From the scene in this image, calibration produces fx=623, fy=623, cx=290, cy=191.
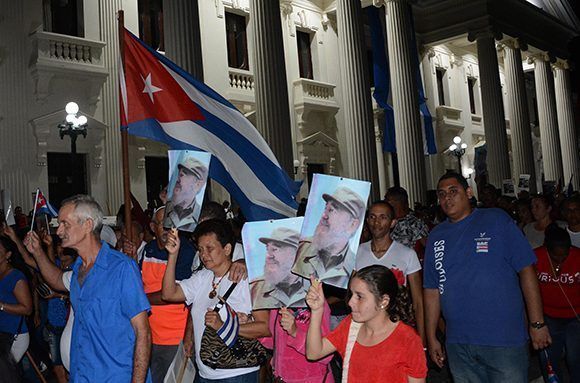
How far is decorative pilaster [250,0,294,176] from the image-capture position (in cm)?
1436

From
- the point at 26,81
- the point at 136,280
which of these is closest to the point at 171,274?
the point at 136,280

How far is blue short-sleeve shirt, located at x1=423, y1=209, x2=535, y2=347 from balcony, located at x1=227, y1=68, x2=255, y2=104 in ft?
53.5

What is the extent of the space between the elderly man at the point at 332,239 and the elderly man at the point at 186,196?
140 centimetres

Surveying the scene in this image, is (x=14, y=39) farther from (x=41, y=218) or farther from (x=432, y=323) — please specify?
(x=432, y=323)

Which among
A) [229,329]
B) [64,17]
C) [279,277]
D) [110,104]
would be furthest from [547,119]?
[229,329]

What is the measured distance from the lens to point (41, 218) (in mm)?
6047

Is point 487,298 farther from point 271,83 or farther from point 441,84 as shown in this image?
point 441,84

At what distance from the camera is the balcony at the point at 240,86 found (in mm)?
20166

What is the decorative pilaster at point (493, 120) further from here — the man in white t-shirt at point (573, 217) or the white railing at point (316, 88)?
the man in white t-shirt at point (573, 217)

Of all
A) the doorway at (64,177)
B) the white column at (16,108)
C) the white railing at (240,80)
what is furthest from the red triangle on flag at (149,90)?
the white railing at (240,80)

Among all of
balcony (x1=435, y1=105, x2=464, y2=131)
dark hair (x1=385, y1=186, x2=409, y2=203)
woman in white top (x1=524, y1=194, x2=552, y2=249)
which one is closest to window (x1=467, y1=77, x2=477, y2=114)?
balcony (x1=435, y1=105, x2=464, y2=131)

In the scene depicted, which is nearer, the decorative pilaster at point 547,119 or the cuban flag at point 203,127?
the cuban flag at point 203,127

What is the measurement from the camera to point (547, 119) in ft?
102

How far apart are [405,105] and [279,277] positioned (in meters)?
16.9
